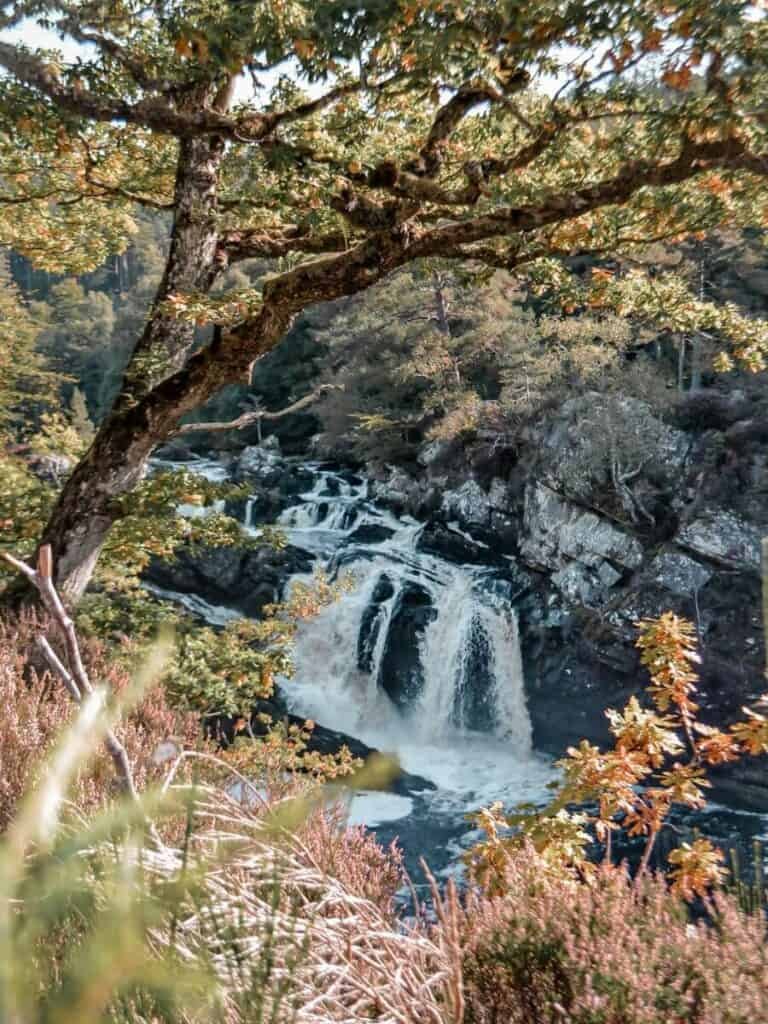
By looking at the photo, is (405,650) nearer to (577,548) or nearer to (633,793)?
(577,548)

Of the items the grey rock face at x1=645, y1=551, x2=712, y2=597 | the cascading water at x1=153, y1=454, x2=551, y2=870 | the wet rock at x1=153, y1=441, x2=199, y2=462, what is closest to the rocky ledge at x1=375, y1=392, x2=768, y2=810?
the grey rock face at x1=645, y1=551, x2=712, y2=597

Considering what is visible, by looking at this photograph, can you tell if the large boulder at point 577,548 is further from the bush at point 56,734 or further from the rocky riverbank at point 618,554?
the bush at point 56,734

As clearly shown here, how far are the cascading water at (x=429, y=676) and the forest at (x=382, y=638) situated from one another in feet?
0.25

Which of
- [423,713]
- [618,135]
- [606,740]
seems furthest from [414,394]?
[618,135]

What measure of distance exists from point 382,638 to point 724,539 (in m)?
6.72

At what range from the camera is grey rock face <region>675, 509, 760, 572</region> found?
13.1m

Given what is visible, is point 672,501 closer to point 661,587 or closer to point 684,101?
point 661,587

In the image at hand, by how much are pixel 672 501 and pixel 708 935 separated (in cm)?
1334

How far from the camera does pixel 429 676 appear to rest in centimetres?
1410

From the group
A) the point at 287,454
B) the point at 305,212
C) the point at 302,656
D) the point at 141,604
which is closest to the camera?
the point at 305,212

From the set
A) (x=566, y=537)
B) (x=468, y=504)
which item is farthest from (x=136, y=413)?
(x=468, y=504)

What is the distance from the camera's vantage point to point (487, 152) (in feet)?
17.7

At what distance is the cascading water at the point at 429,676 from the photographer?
41.9ft

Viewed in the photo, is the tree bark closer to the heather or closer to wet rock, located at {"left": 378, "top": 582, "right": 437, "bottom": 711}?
the heather
